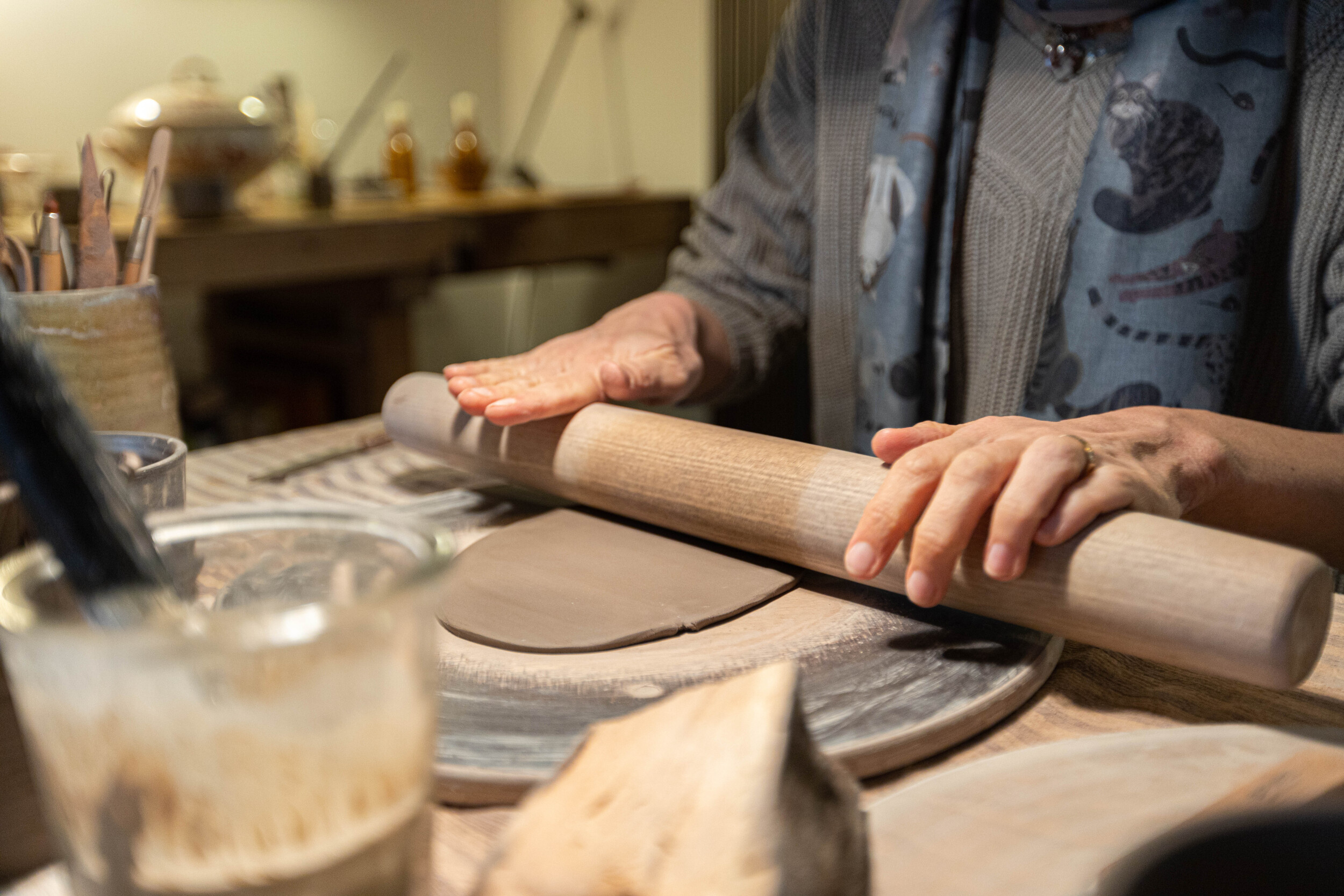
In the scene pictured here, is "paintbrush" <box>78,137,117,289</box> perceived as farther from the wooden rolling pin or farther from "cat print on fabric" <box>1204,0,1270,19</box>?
"cat print on fabric" <box>1204,0,1270,19</box>

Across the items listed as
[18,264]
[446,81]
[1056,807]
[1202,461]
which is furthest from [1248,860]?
[446,81]

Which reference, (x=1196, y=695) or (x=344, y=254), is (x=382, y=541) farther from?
(x=344, y=254)

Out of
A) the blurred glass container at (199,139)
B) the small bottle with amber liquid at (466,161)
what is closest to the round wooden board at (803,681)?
the blurred glass container at (199,139)

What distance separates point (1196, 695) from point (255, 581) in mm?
478

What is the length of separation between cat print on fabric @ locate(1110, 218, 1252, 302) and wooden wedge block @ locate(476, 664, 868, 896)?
2.67 ft

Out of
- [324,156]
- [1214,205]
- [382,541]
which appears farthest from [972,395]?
[324,156]

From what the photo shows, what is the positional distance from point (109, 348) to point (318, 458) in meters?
0.31

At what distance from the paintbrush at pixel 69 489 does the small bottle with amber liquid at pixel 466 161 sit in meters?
2.89

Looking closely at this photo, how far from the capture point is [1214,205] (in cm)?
98

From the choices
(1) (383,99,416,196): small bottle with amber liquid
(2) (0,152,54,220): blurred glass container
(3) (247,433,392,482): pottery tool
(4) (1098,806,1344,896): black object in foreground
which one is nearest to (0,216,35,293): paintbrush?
(3) (247,433,392,482): pottery tool

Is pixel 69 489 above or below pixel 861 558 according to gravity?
above

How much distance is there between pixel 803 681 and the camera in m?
0.55

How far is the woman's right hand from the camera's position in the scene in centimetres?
85

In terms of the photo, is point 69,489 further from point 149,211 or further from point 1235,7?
point 1235,7
